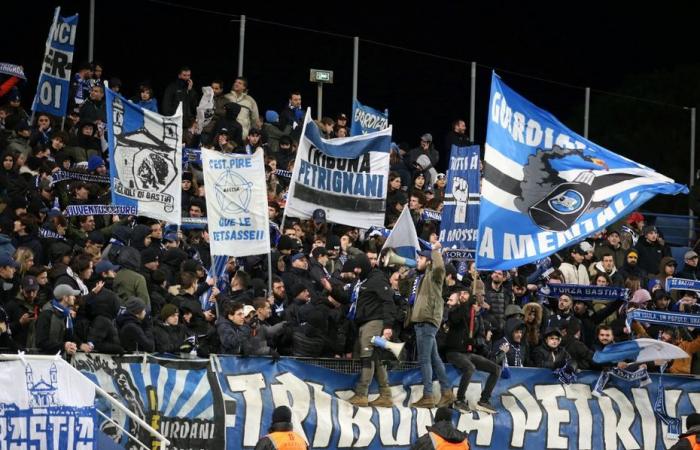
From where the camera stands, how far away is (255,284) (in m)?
20.8

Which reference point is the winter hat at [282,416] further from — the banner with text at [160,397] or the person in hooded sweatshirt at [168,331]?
the person in hooded sweatshirt at [168,331]

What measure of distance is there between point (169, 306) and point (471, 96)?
13650 mm

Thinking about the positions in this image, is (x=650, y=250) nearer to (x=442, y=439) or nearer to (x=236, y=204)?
(x=236, y=204)

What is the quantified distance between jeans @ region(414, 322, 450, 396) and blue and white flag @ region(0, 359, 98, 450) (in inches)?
210

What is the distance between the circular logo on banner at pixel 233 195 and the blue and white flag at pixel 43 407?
5.13 metres

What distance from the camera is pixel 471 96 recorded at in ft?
103

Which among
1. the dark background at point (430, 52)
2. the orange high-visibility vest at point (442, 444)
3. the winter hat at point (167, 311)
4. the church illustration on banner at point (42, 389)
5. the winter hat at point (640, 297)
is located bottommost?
the orange high-visibility vest at point (442, 444)

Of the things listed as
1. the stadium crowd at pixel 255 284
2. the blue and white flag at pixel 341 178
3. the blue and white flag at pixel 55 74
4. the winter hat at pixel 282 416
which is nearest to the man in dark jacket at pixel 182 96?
the stadium crowd at pixel 255 284

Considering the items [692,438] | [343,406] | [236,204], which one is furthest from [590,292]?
[236,204]

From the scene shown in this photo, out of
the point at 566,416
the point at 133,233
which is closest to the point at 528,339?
the point at 566,416

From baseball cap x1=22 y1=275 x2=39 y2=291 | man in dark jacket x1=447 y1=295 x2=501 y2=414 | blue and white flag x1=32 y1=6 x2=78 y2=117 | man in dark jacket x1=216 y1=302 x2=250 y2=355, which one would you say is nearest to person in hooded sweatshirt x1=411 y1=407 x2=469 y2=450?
man in dark jacket x1=216 y1=302 x2=250 y2=355

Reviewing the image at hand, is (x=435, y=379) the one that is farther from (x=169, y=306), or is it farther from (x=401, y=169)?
(x=401, y=169)

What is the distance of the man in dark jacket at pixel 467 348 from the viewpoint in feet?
67.6

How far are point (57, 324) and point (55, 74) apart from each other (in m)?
8.39
